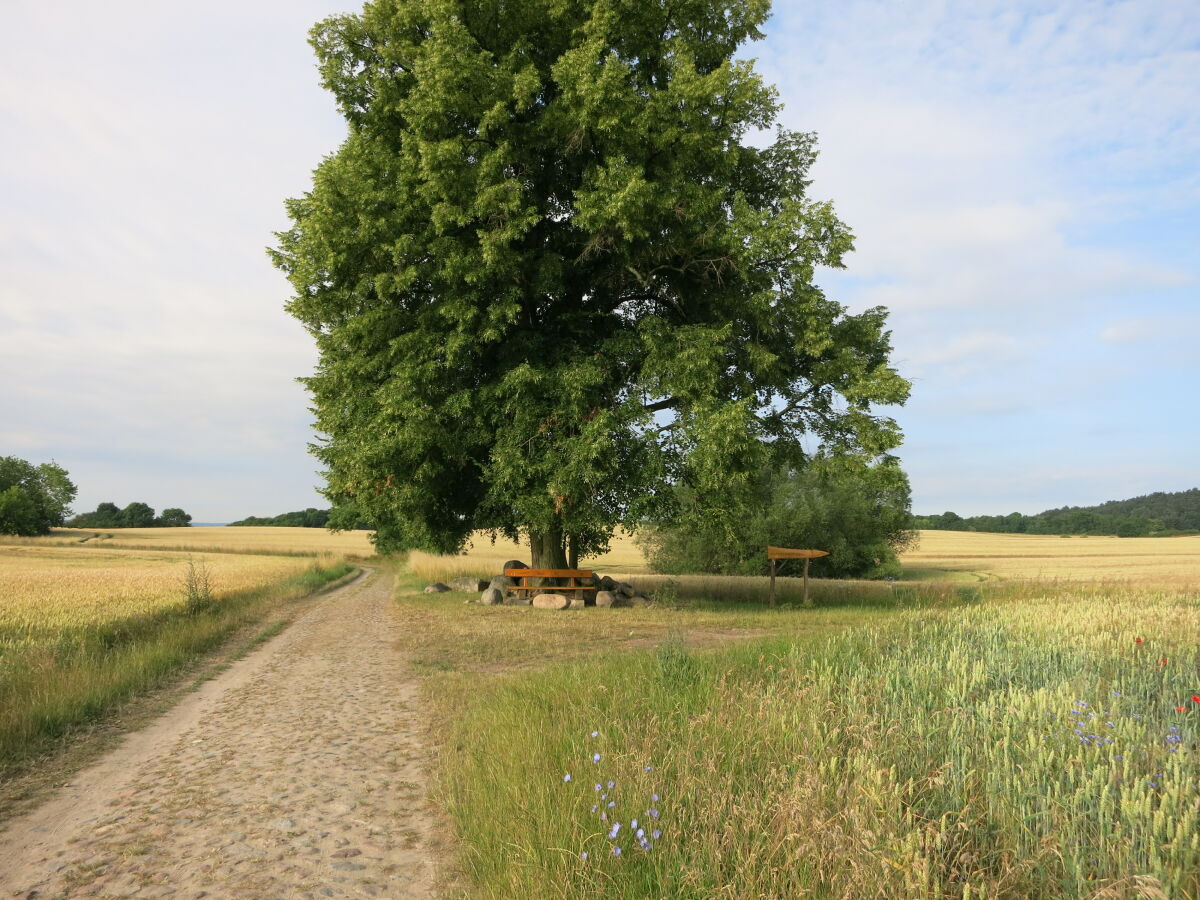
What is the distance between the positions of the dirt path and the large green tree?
9676mm

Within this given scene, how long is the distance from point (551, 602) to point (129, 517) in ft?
501

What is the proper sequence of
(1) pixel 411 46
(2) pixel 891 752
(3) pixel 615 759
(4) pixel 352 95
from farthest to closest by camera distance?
(4) pixel 352 95, (1) pixel 411 46, (3) pixel 615 759, (2) pixel 891 752

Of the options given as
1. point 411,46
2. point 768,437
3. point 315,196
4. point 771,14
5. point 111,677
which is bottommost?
point 111,677

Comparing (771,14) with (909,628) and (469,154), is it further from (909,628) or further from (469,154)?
(909,628)

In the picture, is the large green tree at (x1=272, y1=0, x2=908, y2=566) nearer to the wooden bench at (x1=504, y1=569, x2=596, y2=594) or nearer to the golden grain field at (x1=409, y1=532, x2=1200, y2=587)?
the wooden bench at (x1=504, y1=569, x2=596, y2=594)

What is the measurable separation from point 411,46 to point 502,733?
1803 centimetres

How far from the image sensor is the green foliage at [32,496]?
89.0 metres

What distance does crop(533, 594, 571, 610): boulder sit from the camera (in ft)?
65.5

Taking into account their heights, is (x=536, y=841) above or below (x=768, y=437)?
below

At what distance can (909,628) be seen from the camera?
1006cm

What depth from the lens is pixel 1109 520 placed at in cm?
10506

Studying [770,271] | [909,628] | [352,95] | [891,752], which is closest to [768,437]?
[770,271]

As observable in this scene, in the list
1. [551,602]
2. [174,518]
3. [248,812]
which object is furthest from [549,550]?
[174,518]

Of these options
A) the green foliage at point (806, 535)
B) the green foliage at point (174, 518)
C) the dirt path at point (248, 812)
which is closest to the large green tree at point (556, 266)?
the dirt path at point (248, 812)
